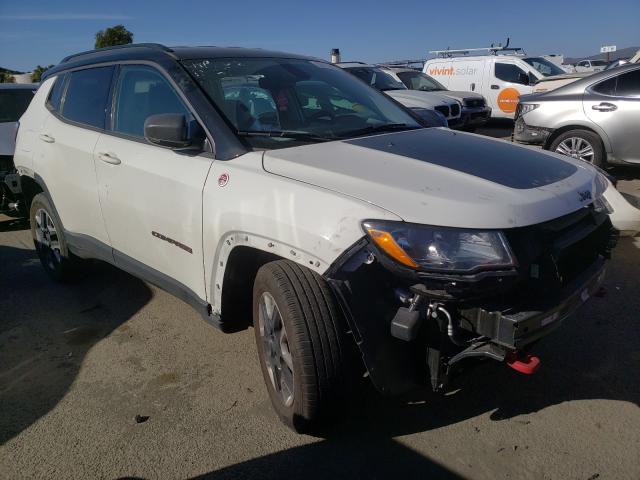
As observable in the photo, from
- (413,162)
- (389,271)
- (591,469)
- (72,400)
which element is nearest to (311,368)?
(389,271)

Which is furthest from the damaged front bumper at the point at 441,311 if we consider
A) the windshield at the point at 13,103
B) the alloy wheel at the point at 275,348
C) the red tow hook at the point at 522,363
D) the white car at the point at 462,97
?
the white car at the point at 462,97

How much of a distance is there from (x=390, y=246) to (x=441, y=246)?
0.19 meters

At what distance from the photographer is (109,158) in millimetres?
3395

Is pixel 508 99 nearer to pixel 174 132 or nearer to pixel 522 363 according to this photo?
pixel 174 132

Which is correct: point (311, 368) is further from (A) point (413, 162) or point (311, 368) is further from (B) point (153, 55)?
(B) point (153, 55)

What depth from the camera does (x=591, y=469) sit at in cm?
231

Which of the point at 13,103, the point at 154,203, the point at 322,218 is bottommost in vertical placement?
the point at 154,203

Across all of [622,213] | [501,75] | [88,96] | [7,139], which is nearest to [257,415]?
[622,213]

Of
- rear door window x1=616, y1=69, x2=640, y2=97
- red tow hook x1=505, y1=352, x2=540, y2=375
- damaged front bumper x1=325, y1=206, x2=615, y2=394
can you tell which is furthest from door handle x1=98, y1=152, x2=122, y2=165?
rear door window x1=616, y1=69, x2=640, y2=97

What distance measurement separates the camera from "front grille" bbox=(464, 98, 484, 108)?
456 inches

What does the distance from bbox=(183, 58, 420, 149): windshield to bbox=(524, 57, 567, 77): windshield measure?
441 inches

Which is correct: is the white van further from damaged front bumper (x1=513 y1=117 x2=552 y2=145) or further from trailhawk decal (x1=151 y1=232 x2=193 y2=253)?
trailhawk decal (x1=151 y1=232 x2=193 y2=253)

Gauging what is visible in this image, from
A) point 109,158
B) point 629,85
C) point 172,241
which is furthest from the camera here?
point 629,85

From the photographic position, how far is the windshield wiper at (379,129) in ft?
10.1
